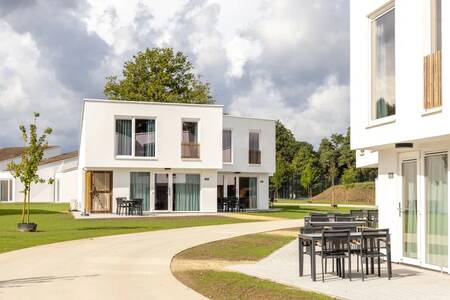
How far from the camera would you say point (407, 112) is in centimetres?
1254

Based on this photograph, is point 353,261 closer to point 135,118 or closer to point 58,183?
point 135,118

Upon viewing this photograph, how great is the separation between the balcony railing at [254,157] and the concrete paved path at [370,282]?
26.6 metres

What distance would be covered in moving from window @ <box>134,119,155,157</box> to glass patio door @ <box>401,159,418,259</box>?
23726 mm

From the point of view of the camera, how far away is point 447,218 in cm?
1197

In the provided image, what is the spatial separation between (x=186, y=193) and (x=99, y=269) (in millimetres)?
24377

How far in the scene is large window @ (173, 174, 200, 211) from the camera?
36812 millimetres

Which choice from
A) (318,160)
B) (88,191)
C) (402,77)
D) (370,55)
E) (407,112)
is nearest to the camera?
(407,112)

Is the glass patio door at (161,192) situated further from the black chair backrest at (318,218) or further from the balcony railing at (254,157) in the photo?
the black chair backrest at (318,218)

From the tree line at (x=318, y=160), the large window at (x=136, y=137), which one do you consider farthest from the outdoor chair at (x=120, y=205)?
the tree line at (x=318, y=160)

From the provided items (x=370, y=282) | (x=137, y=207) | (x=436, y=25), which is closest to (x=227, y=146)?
(x=137, y=207)

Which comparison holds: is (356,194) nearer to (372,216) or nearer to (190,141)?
(190,141)

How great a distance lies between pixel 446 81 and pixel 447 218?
101 inches

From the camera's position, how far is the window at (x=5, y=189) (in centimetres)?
5994

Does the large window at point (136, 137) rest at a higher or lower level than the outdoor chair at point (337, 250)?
higher
